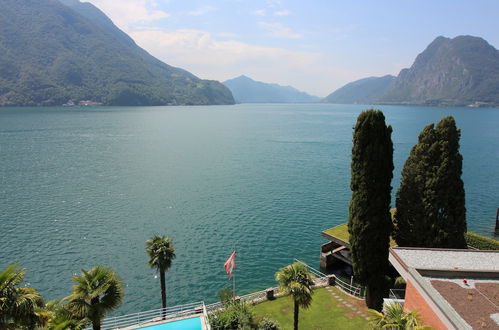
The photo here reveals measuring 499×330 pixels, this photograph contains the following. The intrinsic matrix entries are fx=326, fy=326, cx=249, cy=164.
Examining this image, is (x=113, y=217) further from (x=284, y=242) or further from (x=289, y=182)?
(x=289, y=182)

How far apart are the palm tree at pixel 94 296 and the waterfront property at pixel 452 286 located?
614 inches

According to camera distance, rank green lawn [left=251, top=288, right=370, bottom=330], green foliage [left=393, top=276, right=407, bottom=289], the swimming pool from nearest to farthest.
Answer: the swimming pool, green lawn [left=251, top=288, right=370, bottom=330], green foliage [left=393, top=276, right=407, bottom=289]

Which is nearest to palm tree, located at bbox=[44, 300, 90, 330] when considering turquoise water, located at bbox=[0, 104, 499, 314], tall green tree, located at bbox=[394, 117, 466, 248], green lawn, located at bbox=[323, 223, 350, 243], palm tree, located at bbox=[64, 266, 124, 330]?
palm tree, located at bbox=[64, 266, 124, 330]

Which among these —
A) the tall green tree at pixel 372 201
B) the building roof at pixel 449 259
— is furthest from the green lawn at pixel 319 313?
the building roof at pixel 449 259

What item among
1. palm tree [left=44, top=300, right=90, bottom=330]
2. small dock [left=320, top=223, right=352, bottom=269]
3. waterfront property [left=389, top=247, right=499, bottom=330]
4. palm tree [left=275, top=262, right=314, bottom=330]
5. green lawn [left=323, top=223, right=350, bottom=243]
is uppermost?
waterfront property [left=389, top=247, right=499, bottom=330]

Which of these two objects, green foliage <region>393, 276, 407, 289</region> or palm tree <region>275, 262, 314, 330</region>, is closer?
palm tree <region>275, 262, 314, 330</region>

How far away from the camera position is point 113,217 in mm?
50750

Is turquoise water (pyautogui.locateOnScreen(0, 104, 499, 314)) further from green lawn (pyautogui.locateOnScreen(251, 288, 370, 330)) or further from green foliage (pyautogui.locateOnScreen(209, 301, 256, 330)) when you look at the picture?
green foliage (pyautogui.locateOnScreen(209, 301, 256, 330))

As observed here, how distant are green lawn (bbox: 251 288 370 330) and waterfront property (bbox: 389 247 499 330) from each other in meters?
7.04

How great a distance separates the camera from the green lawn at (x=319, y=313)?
24469 mm

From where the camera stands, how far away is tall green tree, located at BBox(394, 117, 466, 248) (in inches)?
1056

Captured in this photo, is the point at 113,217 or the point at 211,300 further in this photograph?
the point at 113,217

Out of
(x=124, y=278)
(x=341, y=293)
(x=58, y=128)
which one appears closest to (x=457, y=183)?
(x=341, y=293)

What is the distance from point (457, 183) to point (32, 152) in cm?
10386
